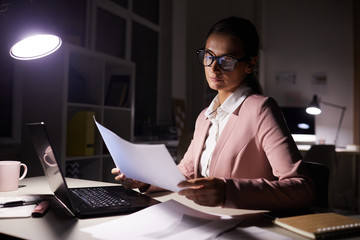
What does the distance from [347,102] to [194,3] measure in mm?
2918

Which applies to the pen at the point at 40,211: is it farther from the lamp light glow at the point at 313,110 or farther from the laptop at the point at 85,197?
the lamp light glow at the point at 313,110

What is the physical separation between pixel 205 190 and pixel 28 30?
2.51 ft

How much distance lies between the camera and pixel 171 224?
31.3 inches

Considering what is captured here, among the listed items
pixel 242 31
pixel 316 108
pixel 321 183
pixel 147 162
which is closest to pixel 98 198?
pixel 147 162

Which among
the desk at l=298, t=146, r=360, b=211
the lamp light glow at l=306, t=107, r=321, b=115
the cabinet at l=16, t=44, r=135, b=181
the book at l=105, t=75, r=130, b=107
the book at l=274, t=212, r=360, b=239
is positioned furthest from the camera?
the desk at l=298, t=146, r=360, b=211

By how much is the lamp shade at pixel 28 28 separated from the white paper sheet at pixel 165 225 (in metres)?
0.67

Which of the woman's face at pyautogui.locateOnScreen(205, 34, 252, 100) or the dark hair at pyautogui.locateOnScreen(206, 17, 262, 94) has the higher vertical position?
the dark hair at pyautogui.locateOnScreen(206, 17, 262, 94)

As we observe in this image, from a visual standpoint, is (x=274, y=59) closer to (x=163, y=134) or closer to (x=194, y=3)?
(x=194, y=3)

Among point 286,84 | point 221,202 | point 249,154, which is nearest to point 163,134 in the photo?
point 286,84

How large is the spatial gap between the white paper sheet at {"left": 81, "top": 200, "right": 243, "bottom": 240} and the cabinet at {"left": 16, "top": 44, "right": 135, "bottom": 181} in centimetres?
186

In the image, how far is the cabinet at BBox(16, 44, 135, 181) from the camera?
2572mm

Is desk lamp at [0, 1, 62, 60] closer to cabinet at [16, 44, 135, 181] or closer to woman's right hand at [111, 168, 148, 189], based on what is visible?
woman's right hand at [111, 168, 148, 189]

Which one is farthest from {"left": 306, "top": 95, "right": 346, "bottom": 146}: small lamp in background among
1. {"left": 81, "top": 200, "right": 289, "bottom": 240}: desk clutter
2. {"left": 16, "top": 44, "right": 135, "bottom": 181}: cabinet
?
{"left": 81, "top": 200, "right": 289, "bottom": 240}: desk clutter

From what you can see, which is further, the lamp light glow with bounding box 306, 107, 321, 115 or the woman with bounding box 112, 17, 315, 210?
the lamp light glow with bounding box 306, 107, 321, 115
